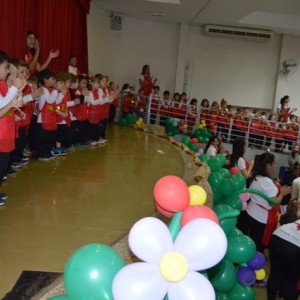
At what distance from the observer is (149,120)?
8.22 meters

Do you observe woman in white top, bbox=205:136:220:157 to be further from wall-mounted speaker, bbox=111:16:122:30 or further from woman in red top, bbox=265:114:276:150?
wall-mounted speaker, bbox=111:16:122:30

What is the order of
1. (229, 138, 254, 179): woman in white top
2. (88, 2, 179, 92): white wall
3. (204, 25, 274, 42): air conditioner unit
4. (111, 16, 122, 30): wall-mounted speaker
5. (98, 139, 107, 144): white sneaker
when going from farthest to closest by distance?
(204, 25, 274, 42): air conditioner unit → (88, 2, 179, 92): white wall → (111, 16, 122, 30): wall-mounted speaker → (98, 139, 107, 144): white sneaker → (229, 138, 254, 179): woman in white top

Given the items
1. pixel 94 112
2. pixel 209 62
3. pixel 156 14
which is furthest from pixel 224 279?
pixel 209 62

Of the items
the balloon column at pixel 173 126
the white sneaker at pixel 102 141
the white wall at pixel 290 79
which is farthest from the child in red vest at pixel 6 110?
the white wall at pixel 290 79

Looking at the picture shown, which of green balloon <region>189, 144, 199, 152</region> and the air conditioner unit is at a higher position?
the air conditioner unit

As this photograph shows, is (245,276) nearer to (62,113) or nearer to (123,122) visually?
(62,113)

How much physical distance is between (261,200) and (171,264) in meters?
2.30

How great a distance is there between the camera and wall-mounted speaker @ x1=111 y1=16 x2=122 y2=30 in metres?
9.42

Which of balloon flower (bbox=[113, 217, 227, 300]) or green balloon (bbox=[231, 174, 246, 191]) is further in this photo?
green balloon (bbox=[231, 174, 246, 191])

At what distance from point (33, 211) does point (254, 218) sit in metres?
1.96

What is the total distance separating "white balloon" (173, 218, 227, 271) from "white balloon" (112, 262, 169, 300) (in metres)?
0.12

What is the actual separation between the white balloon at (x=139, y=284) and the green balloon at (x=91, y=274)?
8 centimetres

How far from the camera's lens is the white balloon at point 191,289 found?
1.27 meters

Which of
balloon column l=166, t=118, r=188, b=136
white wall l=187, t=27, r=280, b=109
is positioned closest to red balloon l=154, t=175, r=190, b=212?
balloon column l=166, t=118, r=188, b=136
